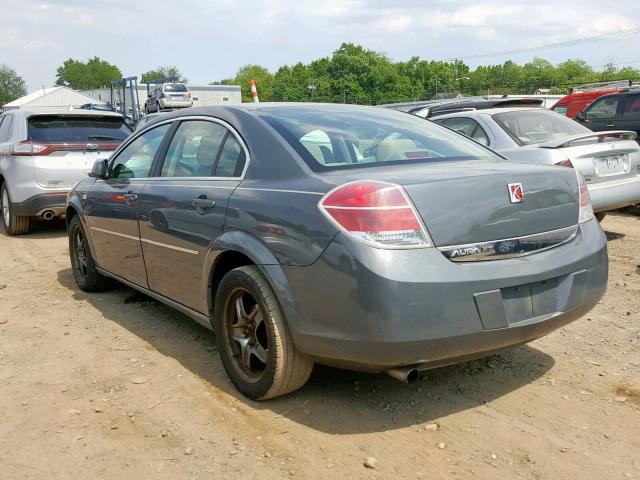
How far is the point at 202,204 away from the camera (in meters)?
3.79

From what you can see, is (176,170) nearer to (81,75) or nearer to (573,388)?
(573,388)

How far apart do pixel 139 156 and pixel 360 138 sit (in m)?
1.98

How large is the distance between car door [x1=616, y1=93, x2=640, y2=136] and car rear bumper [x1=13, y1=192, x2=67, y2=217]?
29.0 ft

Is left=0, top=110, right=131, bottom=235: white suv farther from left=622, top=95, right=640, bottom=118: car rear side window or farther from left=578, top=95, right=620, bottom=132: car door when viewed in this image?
left=622, top=95, right=640, bottom=118: car rear side window

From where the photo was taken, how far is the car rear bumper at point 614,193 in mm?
6840

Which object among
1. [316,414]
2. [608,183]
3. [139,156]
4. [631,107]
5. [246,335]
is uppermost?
[631,107]

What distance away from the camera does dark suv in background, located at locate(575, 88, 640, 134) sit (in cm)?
1073

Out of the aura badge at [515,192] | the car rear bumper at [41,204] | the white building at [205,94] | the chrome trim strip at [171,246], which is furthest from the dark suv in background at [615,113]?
the white building at [205,94]

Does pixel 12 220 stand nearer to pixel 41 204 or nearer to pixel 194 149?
pixel 41 204

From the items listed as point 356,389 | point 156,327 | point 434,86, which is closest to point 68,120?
point 156,327

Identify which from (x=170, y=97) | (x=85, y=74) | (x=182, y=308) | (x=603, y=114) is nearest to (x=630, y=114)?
(x=603, y=114)

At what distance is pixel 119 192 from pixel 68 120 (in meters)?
4.76

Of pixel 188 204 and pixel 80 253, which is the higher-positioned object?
pixel 188 204

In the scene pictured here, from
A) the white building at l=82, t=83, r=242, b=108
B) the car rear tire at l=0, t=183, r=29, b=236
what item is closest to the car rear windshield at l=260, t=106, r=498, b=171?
the car rear tire at l=0, t=183, r=29, b=236
